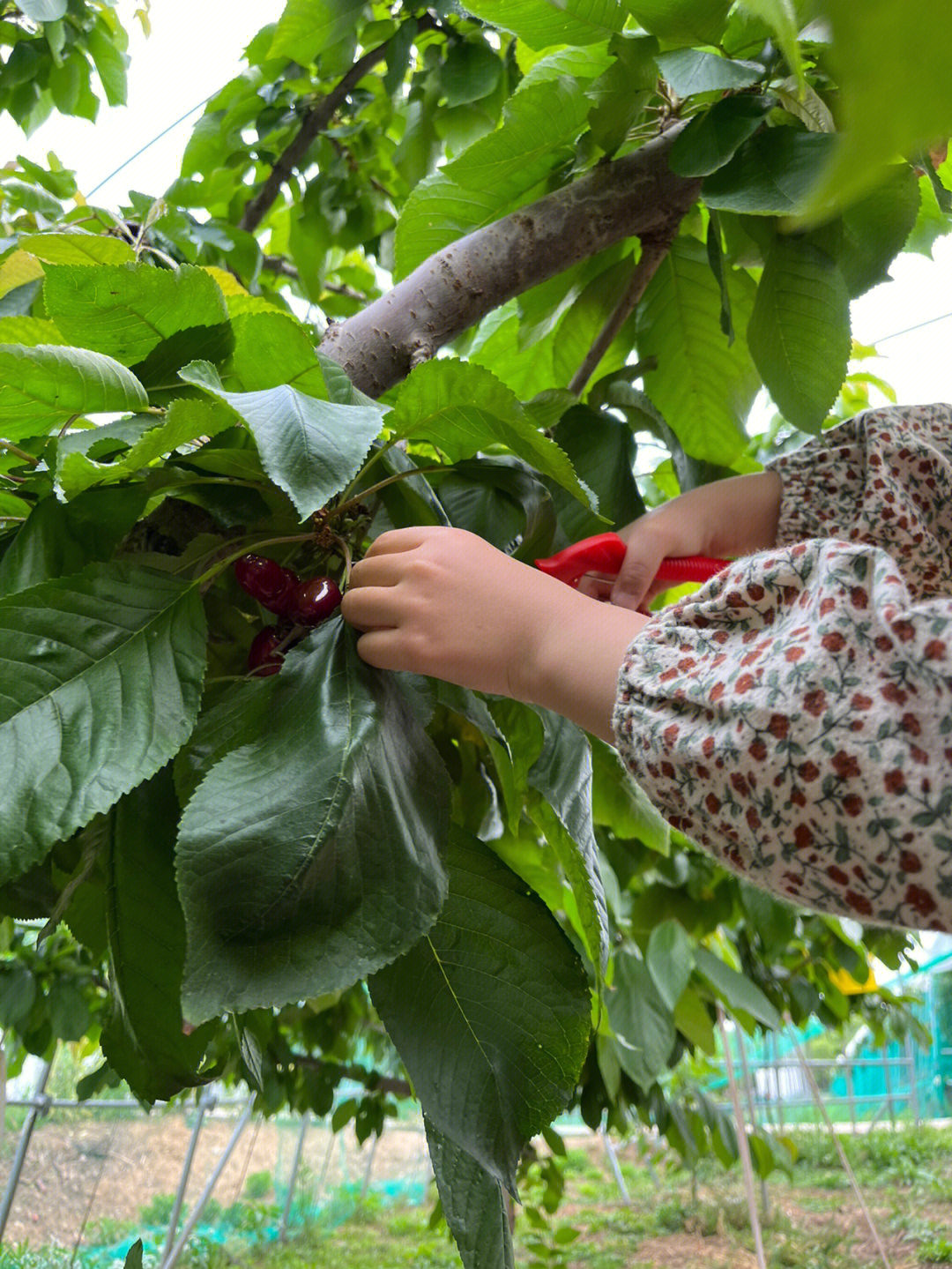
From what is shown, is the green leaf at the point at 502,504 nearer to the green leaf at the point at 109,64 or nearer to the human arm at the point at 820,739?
the human arm at the point at 820,739

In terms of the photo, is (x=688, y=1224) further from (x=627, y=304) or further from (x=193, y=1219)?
(x=627, y=304)

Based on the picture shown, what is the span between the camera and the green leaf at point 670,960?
1.15 meters

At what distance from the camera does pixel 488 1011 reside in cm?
35

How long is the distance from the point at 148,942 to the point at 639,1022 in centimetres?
89

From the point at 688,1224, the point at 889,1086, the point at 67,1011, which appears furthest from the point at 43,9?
the point at 889,1086

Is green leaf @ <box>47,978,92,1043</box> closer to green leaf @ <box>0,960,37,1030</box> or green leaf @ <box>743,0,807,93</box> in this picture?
green leaf @ <box>0,960,37,1030</box>

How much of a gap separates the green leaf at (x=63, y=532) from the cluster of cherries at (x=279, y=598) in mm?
43

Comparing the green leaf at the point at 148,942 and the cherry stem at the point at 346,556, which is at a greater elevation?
the cherry stem at the point at 346,556

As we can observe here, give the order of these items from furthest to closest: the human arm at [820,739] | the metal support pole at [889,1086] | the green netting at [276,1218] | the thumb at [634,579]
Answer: the metal support pole at [889,1086]
the green netting at [276,1218]
the thumb at [634,579]
the human arm at [820,739]

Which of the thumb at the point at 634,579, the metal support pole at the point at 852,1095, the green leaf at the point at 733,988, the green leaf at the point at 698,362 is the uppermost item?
the green leaf at the point at 698,362

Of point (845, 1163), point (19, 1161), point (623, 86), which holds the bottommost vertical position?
point (845, 1163)

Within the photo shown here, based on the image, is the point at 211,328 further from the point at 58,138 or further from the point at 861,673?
the point at 58,138

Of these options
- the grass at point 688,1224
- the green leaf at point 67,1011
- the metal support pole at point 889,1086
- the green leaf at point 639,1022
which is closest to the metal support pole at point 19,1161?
the green leaf at point 67,1011

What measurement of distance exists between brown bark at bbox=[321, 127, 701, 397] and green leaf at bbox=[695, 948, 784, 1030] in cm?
99
